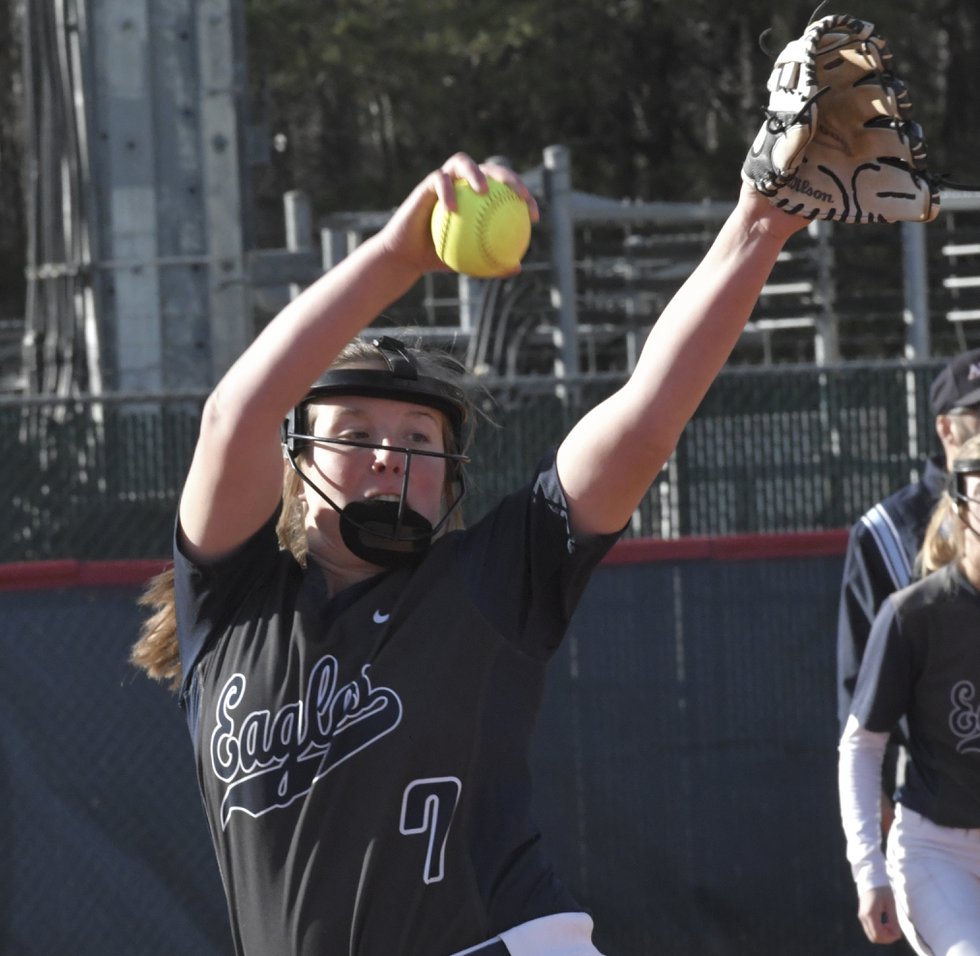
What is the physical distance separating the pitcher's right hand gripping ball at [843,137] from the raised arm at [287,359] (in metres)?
0.33

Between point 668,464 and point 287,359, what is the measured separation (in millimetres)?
4060

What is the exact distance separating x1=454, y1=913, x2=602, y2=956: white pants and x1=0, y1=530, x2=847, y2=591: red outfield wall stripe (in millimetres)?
2862

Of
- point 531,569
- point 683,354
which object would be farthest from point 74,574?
point 683,354

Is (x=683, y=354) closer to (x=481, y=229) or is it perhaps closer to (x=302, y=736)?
(x=481, y=229)

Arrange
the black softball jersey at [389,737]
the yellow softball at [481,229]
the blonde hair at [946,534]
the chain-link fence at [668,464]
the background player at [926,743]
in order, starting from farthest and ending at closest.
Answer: the chain-link fence at [668,464] < the blonde hair at [946,534] < the background player at [926,743] < the black softball jersey at [389,737] < the yellow softball at [481,229]

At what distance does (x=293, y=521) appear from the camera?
9.32 feet

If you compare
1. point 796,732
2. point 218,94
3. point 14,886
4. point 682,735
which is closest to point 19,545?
point 14,886

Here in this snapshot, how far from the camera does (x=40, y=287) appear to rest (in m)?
7.70

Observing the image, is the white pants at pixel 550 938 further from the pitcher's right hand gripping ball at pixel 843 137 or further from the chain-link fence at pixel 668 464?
the chain-link fence at pixel 668 464

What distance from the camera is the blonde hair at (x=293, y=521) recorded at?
2.76 m

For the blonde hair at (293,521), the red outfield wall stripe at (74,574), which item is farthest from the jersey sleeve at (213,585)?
the red outfield wall stripe at (74,574)

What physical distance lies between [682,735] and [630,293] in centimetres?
730

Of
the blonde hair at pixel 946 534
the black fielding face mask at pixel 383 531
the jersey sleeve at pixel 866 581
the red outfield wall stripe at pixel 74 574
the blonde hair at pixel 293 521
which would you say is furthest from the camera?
the red outfield wall stripe at pixel 74 574

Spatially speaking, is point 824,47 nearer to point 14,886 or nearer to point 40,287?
point 14,886
